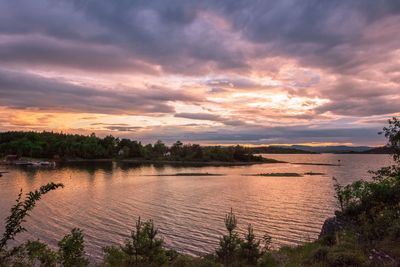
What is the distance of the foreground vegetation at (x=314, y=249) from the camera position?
12.8 m

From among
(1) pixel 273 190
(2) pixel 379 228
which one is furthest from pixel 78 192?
(2) pixel 379 228

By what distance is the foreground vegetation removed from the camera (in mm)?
12828

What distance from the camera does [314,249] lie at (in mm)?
18203

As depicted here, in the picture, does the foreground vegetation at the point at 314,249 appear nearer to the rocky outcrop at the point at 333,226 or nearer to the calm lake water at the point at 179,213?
the rocky outcrop at the point at 333,226

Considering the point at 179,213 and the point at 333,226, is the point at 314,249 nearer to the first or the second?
the point at 333,226

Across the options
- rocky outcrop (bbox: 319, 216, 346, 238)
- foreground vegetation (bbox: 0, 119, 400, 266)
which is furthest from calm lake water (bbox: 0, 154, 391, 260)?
foreground vegetation (bbox: 0, 119, 400, 266)

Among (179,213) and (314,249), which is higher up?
(314,249)

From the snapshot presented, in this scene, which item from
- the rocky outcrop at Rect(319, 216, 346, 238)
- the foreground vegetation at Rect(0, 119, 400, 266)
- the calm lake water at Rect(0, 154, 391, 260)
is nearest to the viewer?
the foreground vegetation at Rect(0, 119, 400, 266)

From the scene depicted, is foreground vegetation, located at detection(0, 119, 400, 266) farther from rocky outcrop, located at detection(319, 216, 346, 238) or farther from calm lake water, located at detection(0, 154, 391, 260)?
calm lake water, located at detection(0, 154, 391, 260)

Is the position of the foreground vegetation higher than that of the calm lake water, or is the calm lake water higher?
the foreground vegetation

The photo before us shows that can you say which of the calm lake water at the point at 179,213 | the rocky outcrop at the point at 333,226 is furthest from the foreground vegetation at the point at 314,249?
the calm lake water at the point at 179,213

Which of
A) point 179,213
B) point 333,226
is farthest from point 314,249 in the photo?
point 179,213

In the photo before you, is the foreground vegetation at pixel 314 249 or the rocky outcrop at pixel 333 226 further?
the rocky outcrop at pixel 333 226

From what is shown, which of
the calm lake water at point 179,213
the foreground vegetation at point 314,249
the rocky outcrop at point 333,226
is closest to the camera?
the foreground vegetation at point 314,249
